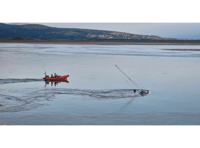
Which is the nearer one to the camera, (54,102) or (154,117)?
(154,117)

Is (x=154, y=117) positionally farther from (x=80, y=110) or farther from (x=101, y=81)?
(x=101, y=81)

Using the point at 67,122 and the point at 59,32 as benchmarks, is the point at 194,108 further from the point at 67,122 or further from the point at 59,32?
the point at 59,32

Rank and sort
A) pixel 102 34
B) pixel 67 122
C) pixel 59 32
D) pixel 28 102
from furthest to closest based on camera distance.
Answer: pixel 102 34
pixel 59 32
pixel 28 102
pixel 67 122

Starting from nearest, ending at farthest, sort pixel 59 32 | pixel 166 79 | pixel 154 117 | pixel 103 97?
pixel 154 117, pixel 103 97, pixel 166 79, pixel 59 32

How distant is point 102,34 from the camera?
13812cm

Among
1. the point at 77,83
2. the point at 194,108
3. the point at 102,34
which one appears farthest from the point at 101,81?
the point at 102,34

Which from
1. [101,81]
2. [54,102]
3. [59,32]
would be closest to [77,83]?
[101,81]

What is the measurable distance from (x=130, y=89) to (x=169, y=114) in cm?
552

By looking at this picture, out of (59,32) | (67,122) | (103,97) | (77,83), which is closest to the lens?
(67,122)

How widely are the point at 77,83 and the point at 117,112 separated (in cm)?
767

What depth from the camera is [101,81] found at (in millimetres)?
20797

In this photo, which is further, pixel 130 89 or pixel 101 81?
pixel 101 81

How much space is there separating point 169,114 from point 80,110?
4397 mm

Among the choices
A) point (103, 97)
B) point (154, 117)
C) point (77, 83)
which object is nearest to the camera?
point (154, 117)
